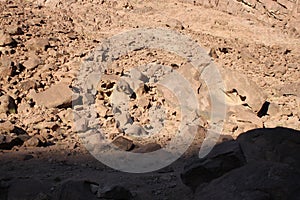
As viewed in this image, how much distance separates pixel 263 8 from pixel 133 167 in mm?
8705

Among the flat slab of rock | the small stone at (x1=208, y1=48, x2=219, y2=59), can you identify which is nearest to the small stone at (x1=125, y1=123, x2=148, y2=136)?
the flat slab of rock

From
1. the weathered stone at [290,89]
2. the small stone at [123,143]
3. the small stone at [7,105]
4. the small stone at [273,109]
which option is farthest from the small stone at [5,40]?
the weathered stone at [290,89]

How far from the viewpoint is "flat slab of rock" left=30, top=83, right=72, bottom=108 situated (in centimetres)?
668

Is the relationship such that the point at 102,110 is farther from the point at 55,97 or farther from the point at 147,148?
the point at 147,148

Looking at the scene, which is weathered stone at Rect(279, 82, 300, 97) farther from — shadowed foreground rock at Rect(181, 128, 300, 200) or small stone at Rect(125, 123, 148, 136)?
shadowed foreground rock at Rect(181, 128, 300, 200)

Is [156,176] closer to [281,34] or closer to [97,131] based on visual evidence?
[97,131]

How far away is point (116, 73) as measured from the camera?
768 cm

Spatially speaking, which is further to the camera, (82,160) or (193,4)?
(193,4)

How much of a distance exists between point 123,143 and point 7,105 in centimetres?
186

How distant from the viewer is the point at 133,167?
5.14 m

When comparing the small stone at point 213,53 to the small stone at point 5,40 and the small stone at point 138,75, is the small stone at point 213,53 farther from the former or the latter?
the small stone at point 5,40

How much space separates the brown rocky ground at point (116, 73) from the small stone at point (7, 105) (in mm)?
16

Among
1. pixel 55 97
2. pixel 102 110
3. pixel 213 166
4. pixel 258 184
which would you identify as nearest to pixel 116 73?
pixel 102 110

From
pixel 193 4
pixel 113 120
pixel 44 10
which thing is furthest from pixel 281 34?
pixel 113 120
